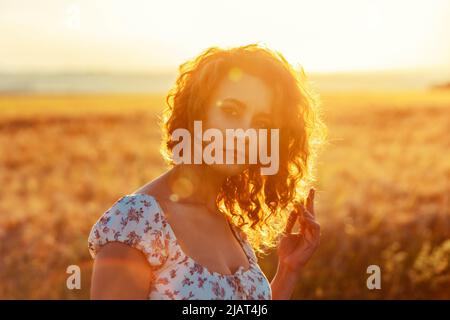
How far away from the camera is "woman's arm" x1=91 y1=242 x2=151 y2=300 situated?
7.07 feet

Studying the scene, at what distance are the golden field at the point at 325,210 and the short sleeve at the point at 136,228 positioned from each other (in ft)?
7.87

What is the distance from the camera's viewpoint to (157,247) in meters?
2.29

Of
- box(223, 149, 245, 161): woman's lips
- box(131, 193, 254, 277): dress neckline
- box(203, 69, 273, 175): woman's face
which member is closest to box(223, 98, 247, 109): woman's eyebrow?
box(203, 69, 273, 175): woman's face

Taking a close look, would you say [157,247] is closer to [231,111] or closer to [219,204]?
[231,111]

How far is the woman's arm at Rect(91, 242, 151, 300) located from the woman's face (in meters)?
0.60

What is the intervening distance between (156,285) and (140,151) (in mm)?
18459

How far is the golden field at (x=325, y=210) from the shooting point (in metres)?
7.47

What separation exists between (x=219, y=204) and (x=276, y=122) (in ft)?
1.35

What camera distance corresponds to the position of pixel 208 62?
8.93 feet

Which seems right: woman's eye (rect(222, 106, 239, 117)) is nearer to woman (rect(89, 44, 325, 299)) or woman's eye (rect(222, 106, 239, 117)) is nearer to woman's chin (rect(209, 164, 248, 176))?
woman (rect(89, 44, 325, 299))
